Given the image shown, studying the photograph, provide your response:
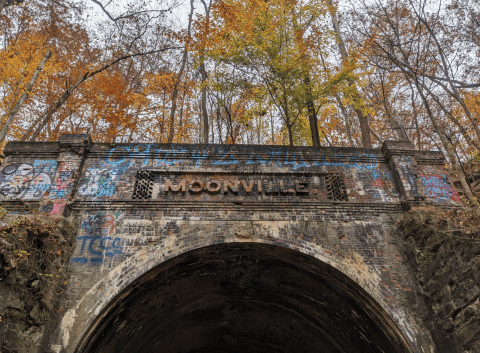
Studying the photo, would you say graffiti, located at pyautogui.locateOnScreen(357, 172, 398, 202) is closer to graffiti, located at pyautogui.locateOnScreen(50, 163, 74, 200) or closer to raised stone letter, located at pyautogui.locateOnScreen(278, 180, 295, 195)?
raised stone letter, located at pyautogui.locateOnScreen(278, 180, 295, 195)

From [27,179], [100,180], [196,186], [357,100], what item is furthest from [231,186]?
[357,100]

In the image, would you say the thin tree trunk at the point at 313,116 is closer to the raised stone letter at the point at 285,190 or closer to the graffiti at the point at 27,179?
the raised stone letter at the point at 285,190

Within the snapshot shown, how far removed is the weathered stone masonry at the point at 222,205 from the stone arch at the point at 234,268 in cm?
2

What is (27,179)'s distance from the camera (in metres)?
7.76

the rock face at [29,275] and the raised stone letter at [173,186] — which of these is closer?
the rock face at [29,275]

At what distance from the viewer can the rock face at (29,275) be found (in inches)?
225

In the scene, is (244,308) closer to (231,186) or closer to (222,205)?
(222,205)

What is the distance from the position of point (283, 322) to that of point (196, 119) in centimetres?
1218

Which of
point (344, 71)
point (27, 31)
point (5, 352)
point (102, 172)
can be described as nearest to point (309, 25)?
point (344, 71)

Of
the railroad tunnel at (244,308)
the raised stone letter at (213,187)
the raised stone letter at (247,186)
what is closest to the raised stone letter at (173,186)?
the raised stone letter at (213,187)

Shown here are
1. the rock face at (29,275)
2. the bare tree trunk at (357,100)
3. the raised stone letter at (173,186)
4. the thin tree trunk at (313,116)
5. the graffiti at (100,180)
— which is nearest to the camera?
the rock face at (29,275)

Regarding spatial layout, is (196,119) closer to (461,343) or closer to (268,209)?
(268,209)

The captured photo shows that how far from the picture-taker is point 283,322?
9.77m

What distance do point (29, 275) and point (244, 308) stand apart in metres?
5.56
